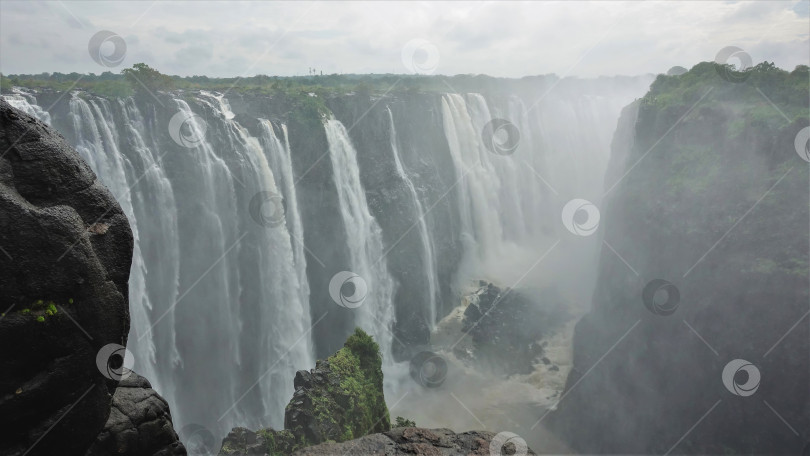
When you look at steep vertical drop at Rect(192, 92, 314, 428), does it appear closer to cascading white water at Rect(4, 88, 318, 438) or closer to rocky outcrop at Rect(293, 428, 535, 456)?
cascading white water at Rect(4, 88, 318, 438)

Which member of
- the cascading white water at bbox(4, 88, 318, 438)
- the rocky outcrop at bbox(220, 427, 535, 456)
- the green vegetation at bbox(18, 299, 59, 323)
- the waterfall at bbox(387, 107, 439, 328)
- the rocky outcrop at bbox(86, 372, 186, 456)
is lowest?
the rocky outcrop at bbox(86, 372, 186, 456)

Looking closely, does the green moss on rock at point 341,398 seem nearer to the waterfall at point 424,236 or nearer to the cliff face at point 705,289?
the cliff face at point 705,289

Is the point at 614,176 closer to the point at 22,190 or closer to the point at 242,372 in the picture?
the point at 242,372

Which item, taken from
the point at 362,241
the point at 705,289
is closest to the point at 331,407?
the point at 362,241

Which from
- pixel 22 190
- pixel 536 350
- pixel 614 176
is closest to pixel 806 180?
pixel 614 176

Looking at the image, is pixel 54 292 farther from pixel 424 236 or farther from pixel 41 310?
pixel 424 236

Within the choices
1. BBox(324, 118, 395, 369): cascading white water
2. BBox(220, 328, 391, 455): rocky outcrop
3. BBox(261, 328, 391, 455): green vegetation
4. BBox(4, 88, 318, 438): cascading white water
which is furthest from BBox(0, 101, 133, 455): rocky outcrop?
BBox(324, 118, 395, 369): cascading white water
